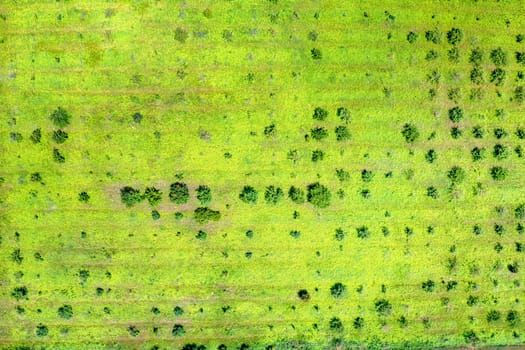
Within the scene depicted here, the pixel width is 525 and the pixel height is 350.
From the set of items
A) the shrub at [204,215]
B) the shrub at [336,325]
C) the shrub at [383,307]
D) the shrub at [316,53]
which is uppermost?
the shrub at [316,53]

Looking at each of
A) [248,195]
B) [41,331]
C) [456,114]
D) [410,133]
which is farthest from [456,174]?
[41,331]

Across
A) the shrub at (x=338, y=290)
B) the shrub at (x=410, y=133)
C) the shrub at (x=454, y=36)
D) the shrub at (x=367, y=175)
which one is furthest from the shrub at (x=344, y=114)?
the shrub at (x=338, y=290)

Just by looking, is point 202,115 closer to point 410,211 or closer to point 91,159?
point 91,159

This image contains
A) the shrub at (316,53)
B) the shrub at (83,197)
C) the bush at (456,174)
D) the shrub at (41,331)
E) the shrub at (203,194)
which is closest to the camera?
the shrub at (41,331)

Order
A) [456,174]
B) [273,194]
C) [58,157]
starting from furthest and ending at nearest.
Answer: [456,174] < [273,194] < [58,157]

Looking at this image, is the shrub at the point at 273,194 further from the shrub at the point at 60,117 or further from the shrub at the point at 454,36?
the shrub at the point at 454,36

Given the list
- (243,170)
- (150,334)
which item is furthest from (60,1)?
(150,334)

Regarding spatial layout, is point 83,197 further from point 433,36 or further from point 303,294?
A: point 433,36
